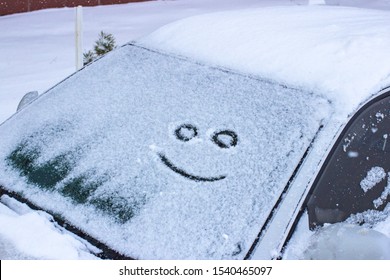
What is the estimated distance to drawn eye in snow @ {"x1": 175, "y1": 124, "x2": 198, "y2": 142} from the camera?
1.89 m

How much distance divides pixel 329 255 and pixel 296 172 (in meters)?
0.28

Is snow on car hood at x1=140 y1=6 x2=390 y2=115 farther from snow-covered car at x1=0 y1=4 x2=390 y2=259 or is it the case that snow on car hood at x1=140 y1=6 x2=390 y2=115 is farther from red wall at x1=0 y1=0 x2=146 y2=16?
red wall at x1=0 y1=0 x2=146 y2=16

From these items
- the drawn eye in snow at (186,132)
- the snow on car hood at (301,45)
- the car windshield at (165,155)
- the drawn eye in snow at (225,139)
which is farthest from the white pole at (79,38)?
the drawn eye in snow at (225,139)

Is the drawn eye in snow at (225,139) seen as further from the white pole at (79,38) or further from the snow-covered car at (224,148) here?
the white pole at (79,38)

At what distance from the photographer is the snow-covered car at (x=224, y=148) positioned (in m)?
1.62

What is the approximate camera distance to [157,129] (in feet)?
6.44

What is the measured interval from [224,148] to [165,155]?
0.69ft

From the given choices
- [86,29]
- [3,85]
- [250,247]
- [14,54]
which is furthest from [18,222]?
[86,29]

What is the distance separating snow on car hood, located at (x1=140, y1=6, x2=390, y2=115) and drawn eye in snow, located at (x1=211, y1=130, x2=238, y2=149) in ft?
1.11

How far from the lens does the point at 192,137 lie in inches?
74.3

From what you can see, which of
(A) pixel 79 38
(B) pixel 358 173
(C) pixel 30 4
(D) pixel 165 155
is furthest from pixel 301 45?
(C) pixel 30 4

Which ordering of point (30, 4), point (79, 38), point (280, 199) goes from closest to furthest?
1. point (280, 199)
2. point (79, 38)
3. point (30, 4)

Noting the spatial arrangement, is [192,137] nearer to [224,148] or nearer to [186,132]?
[186,132]

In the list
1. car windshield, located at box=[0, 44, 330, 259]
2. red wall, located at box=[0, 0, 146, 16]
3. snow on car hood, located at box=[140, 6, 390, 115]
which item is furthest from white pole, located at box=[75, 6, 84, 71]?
red wall, located at box=[0, 0, 146, 16]
